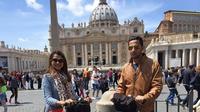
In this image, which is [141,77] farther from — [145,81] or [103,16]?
[103,16]

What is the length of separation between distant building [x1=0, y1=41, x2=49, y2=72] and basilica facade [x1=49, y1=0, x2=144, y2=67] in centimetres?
1169

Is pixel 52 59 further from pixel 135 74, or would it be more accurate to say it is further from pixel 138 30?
pixel 138 30

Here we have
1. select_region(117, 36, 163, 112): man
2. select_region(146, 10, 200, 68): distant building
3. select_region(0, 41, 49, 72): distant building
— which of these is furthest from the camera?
select_region(0, 41, 49, 72): distant building

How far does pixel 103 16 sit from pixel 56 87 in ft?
416

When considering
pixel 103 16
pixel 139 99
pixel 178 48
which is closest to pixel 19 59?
pixel 103 16

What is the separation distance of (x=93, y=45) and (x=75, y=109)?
4320 inches

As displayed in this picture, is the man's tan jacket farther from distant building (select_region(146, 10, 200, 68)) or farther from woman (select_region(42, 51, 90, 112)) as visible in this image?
distant building (select_region(146, 10, 200, 68))

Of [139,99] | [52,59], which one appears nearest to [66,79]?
[52,59]

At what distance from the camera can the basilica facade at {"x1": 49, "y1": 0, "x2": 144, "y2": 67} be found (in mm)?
112125

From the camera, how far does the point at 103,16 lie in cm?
12925

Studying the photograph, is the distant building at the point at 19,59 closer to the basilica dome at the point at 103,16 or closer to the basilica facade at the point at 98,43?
the basilica facade at the point at 98,43

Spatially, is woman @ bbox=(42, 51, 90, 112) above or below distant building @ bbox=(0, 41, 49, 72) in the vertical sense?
above

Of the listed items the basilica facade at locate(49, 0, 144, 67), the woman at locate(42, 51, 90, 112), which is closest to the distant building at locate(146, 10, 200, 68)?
the basilica facade at locate(49, 0, 144, 67)

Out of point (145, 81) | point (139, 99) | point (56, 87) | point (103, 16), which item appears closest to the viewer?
point (139, 99)
